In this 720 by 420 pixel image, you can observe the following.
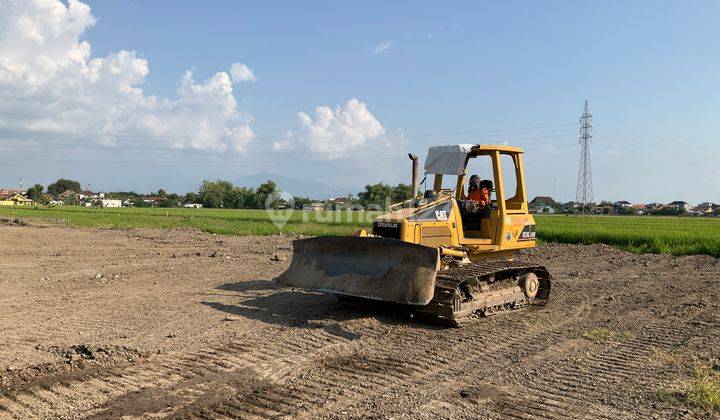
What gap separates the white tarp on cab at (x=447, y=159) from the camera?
9492 millimetres

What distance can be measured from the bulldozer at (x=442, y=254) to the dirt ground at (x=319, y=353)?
41cm

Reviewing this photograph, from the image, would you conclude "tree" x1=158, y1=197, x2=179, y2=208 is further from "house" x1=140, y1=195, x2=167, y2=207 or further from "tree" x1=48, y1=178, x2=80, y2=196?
"tree" x1=48, y1=178, x2=80, y2=196

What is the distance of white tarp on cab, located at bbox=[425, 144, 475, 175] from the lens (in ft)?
31.1

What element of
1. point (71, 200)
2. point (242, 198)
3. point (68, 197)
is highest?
point (68, 197)

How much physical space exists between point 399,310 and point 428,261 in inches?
65.2

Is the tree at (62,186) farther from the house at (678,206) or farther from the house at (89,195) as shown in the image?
the house at (678,206)

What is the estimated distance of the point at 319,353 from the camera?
21.9 feet

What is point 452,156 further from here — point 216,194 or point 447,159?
point 216,194

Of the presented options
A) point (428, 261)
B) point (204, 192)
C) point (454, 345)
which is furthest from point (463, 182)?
point (204, 192)

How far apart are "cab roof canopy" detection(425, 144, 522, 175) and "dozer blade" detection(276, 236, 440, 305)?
2161mm

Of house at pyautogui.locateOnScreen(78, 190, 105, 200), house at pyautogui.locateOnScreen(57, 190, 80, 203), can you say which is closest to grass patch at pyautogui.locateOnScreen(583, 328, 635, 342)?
house at pyautogui.locateOnScreen(57, 190, 80, 203)

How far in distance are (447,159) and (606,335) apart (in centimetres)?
376

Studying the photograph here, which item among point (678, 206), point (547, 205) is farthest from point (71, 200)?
point (678, 206)

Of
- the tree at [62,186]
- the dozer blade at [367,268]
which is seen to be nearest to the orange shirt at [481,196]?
the dozer blade at [367,268]
